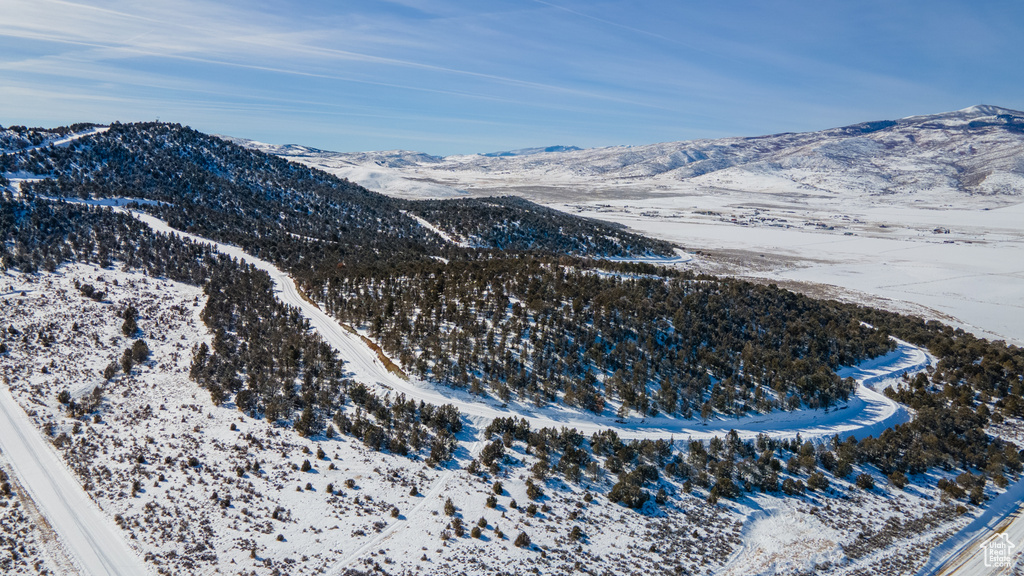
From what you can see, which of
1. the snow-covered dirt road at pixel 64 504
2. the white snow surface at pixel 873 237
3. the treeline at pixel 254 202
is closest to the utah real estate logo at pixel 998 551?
the snow-covered dirt road at pixel 64 504

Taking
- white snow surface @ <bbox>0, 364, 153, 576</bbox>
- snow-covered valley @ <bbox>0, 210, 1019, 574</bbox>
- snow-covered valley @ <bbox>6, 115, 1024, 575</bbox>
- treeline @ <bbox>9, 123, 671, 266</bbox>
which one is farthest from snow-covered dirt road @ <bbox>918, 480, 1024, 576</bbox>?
treeline @ <bbox>9, 123, 671, 266</bbox>

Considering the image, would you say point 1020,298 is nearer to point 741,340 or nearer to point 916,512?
point 741,340

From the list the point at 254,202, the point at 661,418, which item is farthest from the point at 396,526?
the point at 254,202

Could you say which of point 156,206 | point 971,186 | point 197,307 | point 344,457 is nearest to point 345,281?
point 197,307

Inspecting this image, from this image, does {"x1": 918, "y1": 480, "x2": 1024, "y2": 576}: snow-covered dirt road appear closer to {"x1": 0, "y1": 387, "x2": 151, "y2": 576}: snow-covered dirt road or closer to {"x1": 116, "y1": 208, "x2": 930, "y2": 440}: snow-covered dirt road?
{"x1": 116, "y1": 208, "x2": 930, "y2": 440}: snow-covered dirt road

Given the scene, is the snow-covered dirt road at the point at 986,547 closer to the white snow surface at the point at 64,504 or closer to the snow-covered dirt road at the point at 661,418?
the snow-covered dirt road at the point at 661,418

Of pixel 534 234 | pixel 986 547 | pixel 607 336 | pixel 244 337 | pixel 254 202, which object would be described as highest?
pixel 534 234

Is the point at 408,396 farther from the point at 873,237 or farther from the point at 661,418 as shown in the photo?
the point at 873,237
